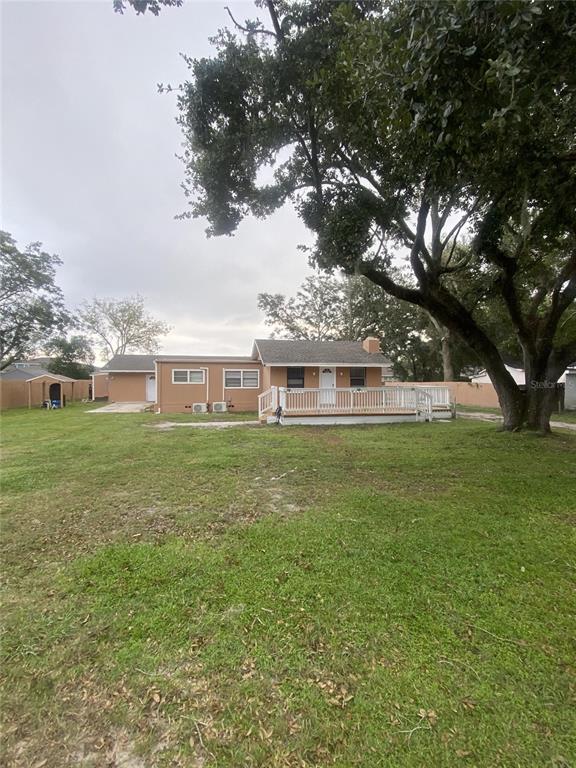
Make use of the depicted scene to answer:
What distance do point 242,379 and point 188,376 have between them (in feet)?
8.65

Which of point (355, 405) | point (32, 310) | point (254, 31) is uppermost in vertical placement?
point (254, 31)

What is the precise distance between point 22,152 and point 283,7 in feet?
23.2

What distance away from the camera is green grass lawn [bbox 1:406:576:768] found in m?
1.46

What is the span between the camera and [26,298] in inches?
854

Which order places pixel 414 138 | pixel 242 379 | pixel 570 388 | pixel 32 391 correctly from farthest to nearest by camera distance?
1. pixel 32 391
2. pixel 570 388
3. pixel 242 379
4. pixel 414 138

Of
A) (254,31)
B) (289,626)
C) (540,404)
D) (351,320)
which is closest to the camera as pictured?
(289,626)

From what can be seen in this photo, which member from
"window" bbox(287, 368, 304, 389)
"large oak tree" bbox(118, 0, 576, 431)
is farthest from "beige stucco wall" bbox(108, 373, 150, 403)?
"large oak tree" bbox(118, 0, 576, 431)

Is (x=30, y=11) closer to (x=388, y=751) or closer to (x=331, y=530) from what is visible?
(x=331, y=530)

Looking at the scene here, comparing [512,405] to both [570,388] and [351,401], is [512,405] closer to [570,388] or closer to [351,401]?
[351,401]

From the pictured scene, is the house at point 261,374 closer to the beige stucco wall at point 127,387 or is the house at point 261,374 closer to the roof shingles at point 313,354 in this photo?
the roof shingles at point 313,354

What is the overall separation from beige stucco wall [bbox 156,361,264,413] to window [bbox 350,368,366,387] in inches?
175

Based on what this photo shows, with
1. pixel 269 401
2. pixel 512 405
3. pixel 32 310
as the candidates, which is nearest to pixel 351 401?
pixel 269 401

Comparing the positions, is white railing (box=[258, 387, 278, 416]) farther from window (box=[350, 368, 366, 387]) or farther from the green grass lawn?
the green grass lawn

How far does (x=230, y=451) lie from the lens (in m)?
7.18
